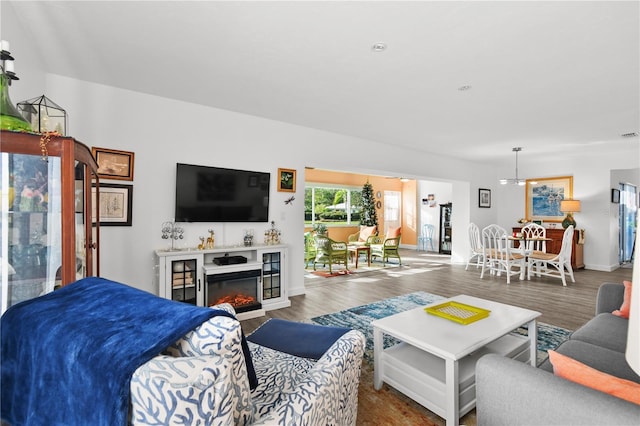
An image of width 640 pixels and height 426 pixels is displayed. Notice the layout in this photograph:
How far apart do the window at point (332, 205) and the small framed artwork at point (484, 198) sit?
11.2 feet

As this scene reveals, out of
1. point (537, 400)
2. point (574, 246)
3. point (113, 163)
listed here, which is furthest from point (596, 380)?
point (574, 246)

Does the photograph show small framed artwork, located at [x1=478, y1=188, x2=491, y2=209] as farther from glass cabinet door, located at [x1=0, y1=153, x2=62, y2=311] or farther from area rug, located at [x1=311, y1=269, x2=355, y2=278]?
glass cabinet door, located at [x1=0, y1=153, x2=62, y2=311]

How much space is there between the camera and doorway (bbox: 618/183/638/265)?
739 centimetres

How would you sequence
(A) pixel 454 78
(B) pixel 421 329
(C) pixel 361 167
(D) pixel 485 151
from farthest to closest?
(D) pixel 485 151
(C) pixel 361 167
(A) pixel 454 78
(B) pixel 421 329

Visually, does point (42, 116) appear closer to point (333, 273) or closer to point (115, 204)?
point (115, 204)

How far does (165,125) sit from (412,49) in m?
2.81

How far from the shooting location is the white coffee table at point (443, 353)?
1.76 m

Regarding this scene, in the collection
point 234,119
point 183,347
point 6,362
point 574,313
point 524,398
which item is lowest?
point 574,313

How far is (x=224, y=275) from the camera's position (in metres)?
3.61

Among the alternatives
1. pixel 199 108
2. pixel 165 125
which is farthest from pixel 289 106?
pixel 165 125

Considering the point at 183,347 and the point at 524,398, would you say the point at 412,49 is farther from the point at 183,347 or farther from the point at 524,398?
the point at 183,347

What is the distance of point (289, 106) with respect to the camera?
3.83m

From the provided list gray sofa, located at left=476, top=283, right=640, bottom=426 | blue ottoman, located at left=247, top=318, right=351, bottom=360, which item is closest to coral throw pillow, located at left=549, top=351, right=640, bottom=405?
gray sofa, located at left=476, top=283, right=640, bottom=426

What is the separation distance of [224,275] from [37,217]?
2275mm
